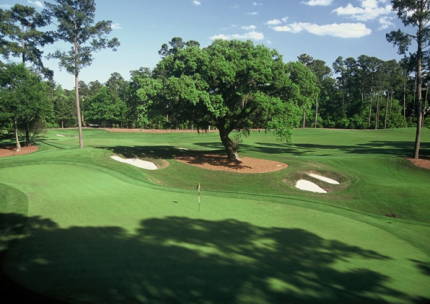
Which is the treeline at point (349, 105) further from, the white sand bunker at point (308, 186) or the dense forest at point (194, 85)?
the white sand bunker at point (308, 186)

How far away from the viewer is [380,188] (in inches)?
782

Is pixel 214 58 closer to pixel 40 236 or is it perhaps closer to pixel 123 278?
pixel 40 236

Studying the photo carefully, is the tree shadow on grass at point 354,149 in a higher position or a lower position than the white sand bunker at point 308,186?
higher

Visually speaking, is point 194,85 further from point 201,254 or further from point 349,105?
point 349,105

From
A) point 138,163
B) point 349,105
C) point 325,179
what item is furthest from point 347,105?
point 138,163

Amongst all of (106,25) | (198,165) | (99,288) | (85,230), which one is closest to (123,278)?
(99,288)

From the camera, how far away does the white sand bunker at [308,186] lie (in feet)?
67.4

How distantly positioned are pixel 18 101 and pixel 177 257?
1227 inches

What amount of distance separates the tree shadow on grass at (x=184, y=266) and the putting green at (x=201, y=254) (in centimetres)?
3

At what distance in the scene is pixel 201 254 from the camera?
791 cm

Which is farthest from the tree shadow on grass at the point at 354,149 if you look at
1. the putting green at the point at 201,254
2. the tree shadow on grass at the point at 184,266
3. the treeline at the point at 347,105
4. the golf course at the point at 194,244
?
the treeline at the point at 347,105

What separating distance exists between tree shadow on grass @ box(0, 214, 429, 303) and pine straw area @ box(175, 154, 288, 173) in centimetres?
1374

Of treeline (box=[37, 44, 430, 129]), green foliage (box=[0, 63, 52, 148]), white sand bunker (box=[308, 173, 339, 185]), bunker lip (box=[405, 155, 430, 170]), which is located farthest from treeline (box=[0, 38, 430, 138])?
white sand bunker (box=[308, 173, 339, 185])

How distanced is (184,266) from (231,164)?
18335 millimetres
